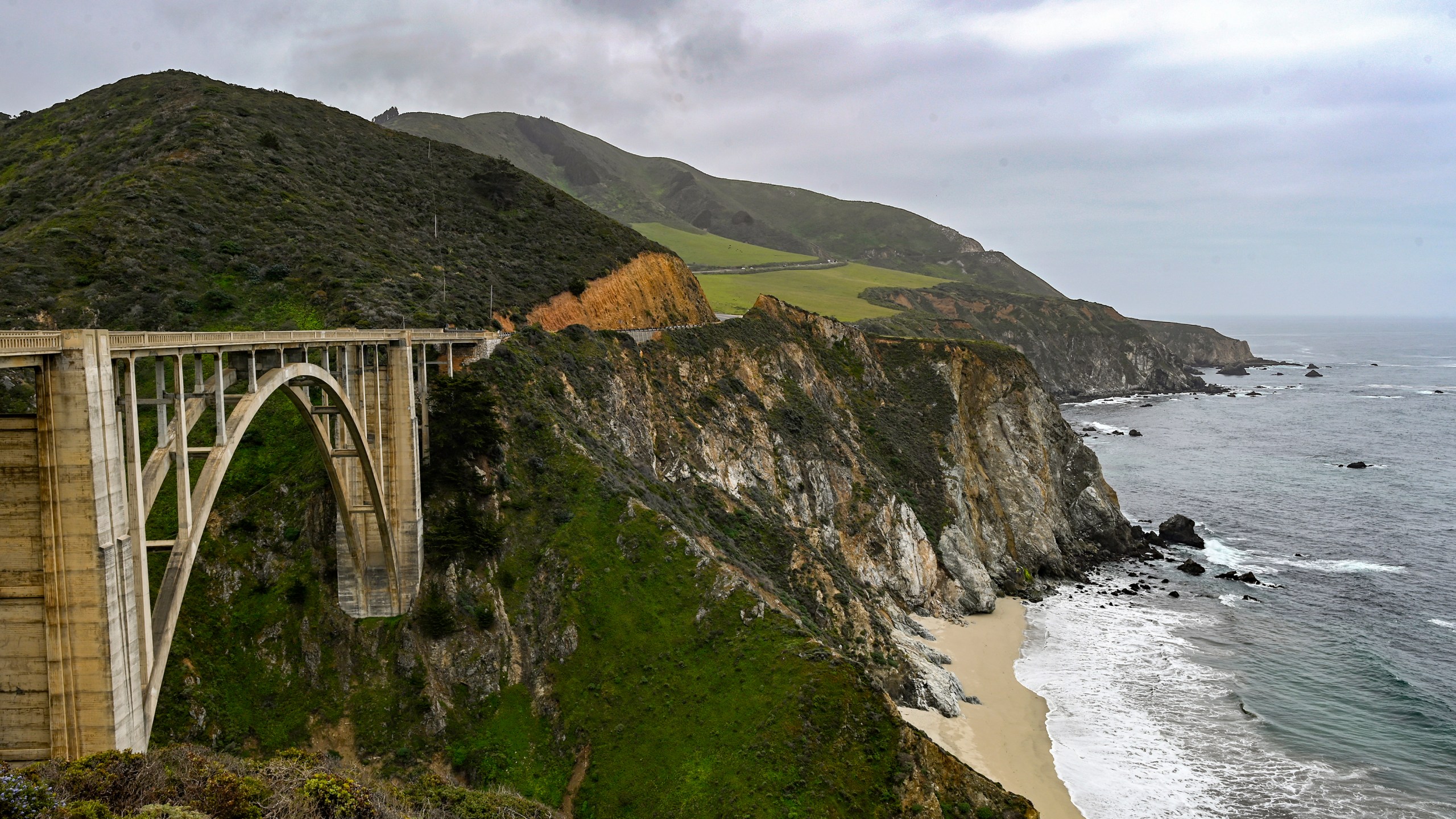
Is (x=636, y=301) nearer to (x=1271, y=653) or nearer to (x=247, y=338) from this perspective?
(x=247, y=338)

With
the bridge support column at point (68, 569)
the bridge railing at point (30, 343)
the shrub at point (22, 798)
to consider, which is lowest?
the shrub at point (22, 798)

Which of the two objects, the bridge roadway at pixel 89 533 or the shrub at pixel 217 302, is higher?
the shrub at pixel 217 302

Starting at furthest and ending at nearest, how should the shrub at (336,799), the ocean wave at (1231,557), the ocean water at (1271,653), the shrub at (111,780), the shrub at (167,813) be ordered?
the ocean wave at (1231,557) → the ocean water at (1271,653) → the shrub at (336,799) → the shrub at (111,780) → the shrub at (167,813)

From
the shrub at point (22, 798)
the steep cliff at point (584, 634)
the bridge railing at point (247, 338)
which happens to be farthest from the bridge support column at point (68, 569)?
the steep cliff at point (584, 634)

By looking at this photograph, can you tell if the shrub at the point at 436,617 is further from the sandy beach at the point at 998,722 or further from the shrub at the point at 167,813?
the sandy beach at the point at 998,722

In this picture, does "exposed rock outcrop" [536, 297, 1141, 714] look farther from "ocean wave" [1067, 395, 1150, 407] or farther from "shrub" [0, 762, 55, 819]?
"ocean wave" [1067, 395, 1150, 407]

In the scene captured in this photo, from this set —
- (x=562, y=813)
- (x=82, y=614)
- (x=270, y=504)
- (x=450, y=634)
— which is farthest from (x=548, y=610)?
(x=82, y=614)

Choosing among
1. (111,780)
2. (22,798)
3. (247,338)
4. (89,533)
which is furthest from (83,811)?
(247,338)
